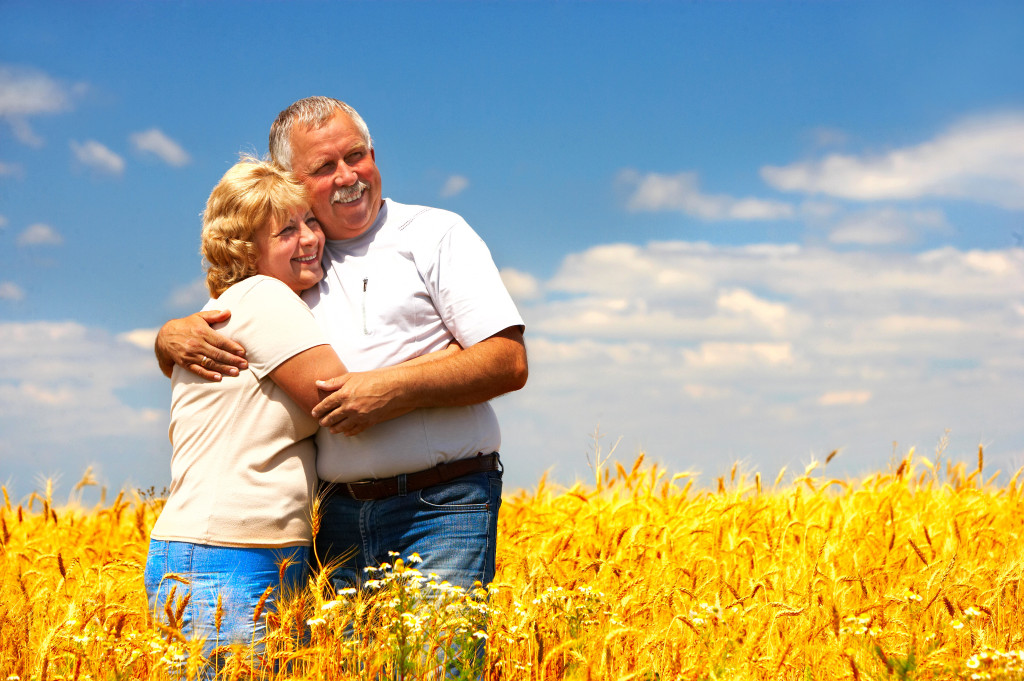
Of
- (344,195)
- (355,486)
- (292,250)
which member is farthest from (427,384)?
(344,195)

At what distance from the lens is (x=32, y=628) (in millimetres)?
3564

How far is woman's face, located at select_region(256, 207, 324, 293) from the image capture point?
3195 millimetres

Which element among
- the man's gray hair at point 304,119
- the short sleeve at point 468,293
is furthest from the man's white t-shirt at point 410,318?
the man's gray hair at point 304,119

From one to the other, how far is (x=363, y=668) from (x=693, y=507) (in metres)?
3.06

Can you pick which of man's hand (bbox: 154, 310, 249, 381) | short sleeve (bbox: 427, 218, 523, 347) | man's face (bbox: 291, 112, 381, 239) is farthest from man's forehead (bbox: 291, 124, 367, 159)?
man's hand (bbox: 154, 310, 249, 381)

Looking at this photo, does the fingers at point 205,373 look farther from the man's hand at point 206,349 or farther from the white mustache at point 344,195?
the white mustache at point 344,195

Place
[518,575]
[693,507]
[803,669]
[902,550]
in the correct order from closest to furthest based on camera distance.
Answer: [803,669], [518,575], [902,550], [693,507]

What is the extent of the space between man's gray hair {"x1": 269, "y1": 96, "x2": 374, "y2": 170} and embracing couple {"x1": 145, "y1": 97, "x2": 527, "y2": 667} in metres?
0.01

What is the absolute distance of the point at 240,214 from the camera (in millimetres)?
3137

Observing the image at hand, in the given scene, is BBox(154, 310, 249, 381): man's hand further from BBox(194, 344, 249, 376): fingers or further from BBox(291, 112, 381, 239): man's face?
BBox(291, 112, 381, 239): man's face

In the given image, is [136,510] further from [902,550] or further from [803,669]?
[902,550]

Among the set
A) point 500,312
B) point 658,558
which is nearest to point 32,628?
point 500,312

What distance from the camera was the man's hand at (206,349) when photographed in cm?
296

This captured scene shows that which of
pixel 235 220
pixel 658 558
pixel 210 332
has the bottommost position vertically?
pixel 658 558
